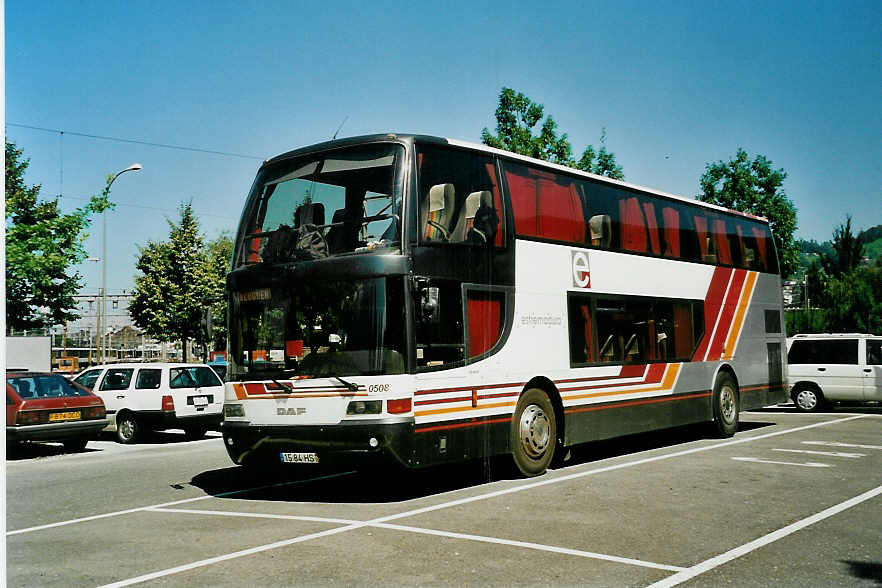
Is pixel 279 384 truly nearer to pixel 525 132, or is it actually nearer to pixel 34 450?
pixel 34 450

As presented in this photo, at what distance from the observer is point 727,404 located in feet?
53.3

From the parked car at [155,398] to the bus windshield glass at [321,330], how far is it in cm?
867

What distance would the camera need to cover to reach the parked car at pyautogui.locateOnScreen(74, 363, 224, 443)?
60.4 feet

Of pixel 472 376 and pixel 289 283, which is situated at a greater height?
pixel 289 283

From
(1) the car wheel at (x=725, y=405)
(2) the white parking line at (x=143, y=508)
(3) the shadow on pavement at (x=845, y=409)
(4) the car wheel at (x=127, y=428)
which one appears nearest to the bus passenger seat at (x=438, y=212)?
(2) the white parking line at (x=143, y=508)

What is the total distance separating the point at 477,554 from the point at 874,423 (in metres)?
15.2

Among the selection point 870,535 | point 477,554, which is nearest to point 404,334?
point 477,554

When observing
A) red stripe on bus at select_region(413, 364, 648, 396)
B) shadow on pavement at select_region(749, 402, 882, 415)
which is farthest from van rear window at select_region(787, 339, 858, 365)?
red stripe on bus at select_region(413, 364, 648, 396)

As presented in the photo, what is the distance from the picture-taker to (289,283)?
9.99 m

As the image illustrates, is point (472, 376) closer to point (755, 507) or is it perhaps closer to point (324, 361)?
point (324, 361)

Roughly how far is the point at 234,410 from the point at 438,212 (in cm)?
323

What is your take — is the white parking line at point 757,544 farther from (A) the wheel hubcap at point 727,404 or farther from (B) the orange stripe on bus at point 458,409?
(A) the wheel hubcap at point 727,404

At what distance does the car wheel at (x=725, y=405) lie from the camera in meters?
15.9

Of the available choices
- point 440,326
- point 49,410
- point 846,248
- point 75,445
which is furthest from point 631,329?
point 846,248
